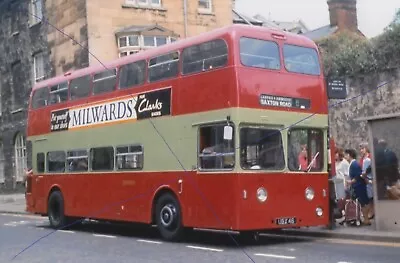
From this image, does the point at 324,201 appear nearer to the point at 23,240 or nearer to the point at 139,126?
the point at 139,126

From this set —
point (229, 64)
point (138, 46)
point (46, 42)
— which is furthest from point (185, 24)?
point (229, 64)

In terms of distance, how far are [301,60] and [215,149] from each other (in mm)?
2737

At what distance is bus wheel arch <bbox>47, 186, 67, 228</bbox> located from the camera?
18.7 m

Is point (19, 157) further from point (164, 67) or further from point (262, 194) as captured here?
point (262, 194)

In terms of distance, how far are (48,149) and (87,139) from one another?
244cm

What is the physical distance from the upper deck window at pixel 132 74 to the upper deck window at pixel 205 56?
5.38ft

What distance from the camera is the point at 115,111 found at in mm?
16016

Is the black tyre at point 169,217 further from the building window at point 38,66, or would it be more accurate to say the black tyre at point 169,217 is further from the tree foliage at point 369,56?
the building window at point 38,66

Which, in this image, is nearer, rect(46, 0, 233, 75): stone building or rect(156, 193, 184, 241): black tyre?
rect(156, 193, 184, 241): black tyre

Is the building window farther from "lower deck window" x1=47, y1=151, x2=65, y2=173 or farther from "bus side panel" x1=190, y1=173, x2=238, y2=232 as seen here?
"bus side panel" x1=190, y1=173, x2=238, y2=232

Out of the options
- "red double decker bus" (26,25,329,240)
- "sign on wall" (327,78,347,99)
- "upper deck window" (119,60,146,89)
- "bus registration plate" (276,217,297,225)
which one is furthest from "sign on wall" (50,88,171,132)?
"sign on wall" (327,78,347,99)

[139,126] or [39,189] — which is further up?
[139,126]

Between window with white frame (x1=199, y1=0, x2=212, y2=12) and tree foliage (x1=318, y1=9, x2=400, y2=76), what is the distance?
10.9 meters

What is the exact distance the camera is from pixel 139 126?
1526 centimetres
